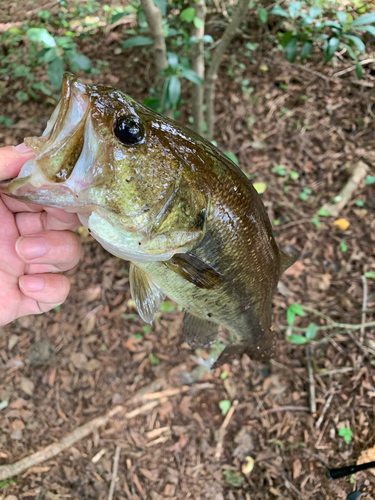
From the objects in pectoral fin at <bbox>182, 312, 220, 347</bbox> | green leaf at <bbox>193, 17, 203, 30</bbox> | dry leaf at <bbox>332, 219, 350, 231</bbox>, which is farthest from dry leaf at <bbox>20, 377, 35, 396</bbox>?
dry leaf at <bbox>332, 219, 350, 231</bbox>

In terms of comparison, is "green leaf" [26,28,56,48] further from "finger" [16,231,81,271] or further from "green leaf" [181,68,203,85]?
"finger" [16,231,81,271]

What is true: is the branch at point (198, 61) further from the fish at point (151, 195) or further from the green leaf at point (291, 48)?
the fish at point (151, 195)

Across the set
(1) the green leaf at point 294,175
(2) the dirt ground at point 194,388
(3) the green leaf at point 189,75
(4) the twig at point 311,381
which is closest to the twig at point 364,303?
(2) the dirt ground at point 194,388

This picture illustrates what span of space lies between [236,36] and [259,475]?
494 centimetres

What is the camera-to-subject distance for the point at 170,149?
1111 mm

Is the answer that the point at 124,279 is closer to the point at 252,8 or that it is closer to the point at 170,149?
the point at 170,149

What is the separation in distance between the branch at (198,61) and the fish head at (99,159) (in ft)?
5.34

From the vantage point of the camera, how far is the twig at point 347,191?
346 centimetres

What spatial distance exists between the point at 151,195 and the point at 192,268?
351 mm

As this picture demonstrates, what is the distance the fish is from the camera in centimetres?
99

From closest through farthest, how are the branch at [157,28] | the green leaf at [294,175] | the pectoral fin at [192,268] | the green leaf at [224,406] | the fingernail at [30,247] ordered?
the pectoral fin at [192,268] < the fingernail at [30,247] < the branch at [157,28] < the green leaf at [224,406] < the green leaf at [294,175]

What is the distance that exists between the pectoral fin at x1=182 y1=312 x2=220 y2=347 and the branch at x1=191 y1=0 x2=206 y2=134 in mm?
1787

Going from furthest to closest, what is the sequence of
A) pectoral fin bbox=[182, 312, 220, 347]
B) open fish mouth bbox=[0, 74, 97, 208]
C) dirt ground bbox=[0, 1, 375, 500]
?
dirt ground bbox=[0, 1, 375, 500]
pectoral fin bbox=[182, 312, 220, 347]
open fish mouth bbox=[0, 74, 97, 208]

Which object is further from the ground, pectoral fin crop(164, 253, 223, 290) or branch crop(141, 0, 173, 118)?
branch crop(141, 0, 173, 118)
